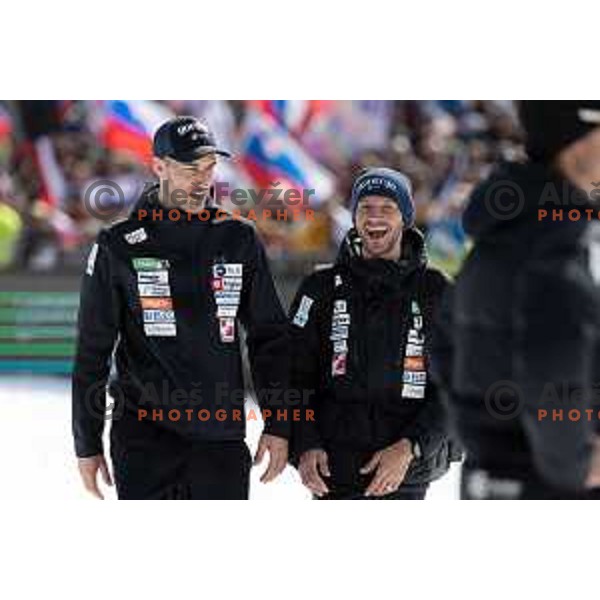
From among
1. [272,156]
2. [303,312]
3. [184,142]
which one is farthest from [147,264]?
[272,156]

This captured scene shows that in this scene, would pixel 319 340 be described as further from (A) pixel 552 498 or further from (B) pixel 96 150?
(B) pixel 96 150

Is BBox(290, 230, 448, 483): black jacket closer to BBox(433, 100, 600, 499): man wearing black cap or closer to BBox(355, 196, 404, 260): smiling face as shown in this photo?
BBox(355, 196, 404, 260): smiling face

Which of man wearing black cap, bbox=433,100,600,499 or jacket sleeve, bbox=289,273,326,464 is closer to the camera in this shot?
man wearing black cap, bbox=433,100,600,499

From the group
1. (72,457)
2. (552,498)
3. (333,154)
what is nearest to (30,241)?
(333,154)

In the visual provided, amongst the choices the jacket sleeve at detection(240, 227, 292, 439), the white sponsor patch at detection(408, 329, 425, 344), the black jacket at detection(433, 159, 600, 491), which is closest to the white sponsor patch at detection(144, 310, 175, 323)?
the jacket sleeve at detection(240, 227, 292, 439)

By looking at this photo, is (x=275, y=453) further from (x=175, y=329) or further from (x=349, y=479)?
(x=175, y=329)

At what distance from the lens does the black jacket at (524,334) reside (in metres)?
2.41

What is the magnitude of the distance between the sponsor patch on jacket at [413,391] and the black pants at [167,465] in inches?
23.4

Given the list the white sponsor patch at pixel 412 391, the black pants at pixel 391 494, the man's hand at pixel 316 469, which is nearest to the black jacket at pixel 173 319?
the man's hand at pixel 316 469

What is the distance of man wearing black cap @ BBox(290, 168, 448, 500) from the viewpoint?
407cm

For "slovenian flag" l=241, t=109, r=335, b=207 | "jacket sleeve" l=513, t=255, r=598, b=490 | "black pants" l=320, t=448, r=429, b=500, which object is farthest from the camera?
"slovenian flag" l=241, t=109, r=335, b=207

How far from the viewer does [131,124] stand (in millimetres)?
9680

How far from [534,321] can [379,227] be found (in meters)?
1.70

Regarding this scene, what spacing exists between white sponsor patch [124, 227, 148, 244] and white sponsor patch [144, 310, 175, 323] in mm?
220
